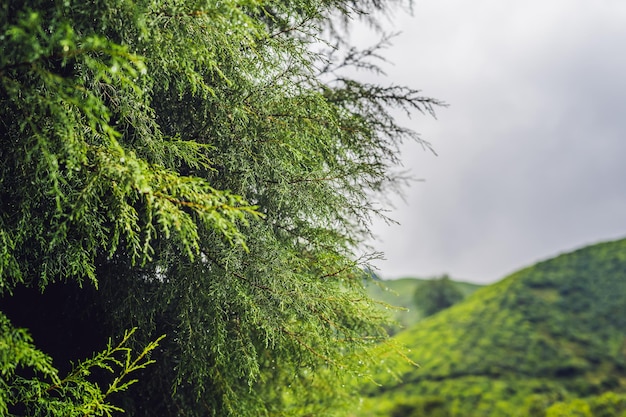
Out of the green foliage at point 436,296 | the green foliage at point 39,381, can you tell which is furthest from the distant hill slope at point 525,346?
the green foliage at point 39,381

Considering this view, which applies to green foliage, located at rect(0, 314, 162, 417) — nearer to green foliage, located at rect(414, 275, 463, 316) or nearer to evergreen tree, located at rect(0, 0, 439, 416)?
evergreen tree, located at rect(0, 0, 439, 416)

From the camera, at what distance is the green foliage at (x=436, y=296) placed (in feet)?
175

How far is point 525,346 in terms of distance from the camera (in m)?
27.2

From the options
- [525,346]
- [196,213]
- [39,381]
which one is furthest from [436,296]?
[39,381]

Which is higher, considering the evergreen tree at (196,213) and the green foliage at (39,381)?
the evergreen tree at (196,213)

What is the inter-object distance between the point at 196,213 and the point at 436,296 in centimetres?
5386

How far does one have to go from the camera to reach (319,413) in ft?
18.4

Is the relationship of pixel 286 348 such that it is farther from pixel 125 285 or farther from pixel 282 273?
pixel 125 285

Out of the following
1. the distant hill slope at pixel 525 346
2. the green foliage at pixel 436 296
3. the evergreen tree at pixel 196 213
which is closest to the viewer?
the evergreen tree at pixel 196 213

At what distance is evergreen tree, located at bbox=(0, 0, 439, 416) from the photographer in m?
2.88

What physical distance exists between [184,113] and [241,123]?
67 centimetres

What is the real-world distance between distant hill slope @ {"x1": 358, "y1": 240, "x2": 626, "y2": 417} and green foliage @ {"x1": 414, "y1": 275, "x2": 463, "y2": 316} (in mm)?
16914

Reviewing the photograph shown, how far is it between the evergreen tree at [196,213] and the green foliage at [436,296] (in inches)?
2039

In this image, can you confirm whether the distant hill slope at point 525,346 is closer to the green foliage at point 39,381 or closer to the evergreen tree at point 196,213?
the evergreen tree at point 196,213
